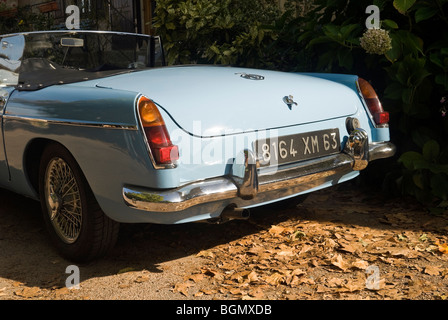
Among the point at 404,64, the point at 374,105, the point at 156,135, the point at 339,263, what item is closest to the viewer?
the point at 156,135

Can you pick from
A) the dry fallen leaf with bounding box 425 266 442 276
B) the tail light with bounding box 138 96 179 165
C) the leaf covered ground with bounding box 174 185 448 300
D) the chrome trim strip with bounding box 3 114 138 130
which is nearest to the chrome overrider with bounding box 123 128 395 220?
the tail light with bounding box 138 96 179 165

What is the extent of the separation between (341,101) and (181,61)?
3139mm

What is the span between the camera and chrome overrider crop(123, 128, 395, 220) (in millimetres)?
2705

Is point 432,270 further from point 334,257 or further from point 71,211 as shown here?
point 71,211

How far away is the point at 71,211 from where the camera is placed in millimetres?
3340

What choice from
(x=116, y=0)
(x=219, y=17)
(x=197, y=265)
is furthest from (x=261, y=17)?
(x=116, y=0)

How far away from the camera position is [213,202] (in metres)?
2.88

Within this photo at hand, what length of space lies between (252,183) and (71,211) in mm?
1180

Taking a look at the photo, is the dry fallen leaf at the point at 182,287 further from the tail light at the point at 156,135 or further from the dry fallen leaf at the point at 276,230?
the dry fallen leaf at the point at 276,230

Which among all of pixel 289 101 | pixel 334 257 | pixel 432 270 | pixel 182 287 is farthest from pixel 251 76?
pixel 432 270

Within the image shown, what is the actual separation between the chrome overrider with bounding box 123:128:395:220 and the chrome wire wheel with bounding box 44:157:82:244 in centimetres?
61

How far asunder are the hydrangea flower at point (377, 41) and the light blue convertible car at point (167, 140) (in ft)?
1.16

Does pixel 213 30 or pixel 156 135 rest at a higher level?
pixel 213 30

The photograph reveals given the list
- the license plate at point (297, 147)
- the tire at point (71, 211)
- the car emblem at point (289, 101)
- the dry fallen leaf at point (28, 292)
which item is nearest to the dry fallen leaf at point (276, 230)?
the license plate at point (297, 147)
